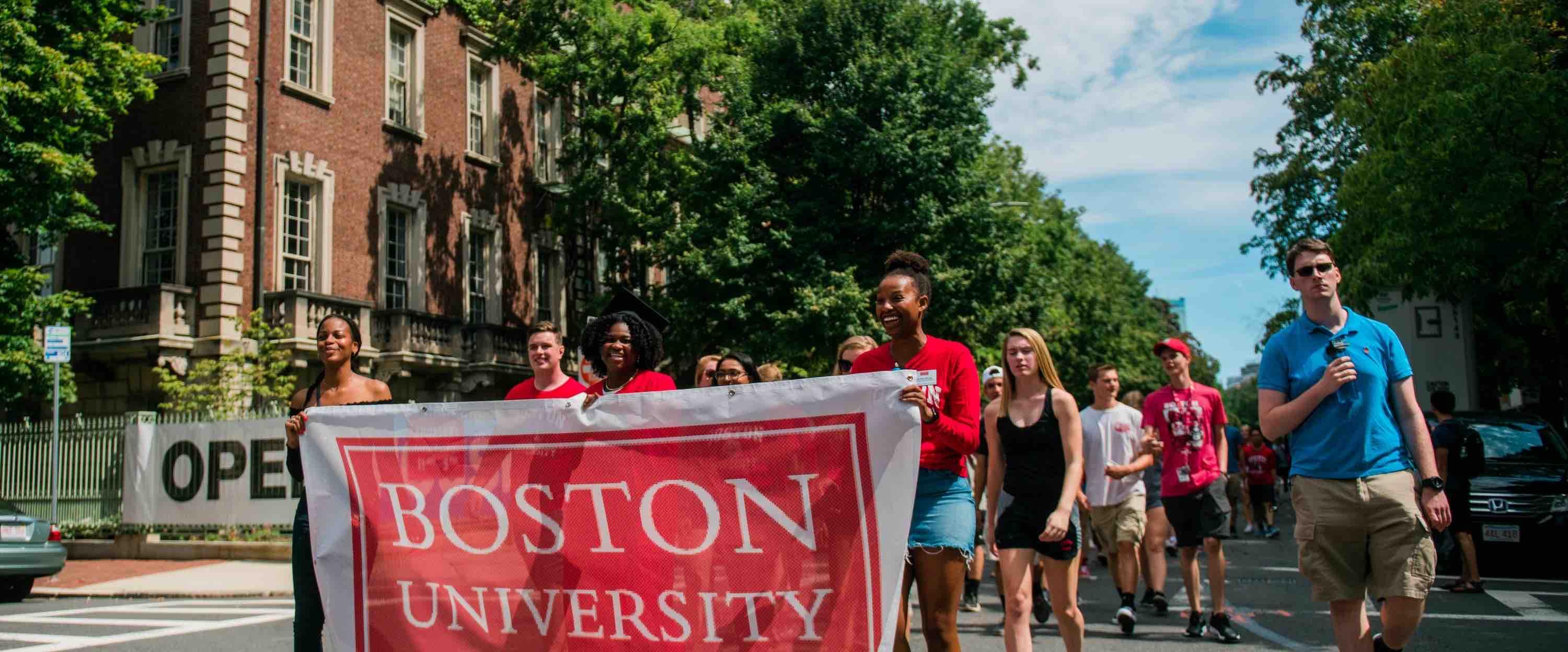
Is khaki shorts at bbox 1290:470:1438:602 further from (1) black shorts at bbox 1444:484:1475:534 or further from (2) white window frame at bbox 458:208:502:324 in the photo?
(2) white window frame at bbox 458:208:502:324

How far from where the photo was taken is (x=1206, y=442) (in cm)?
900

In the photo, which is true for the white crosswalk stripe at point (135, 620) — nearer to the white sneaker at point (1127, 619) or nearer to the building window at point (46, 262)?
the white sneaker at point (1127, 619)

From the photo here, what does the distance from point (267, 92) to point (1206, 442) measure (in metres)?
19.5

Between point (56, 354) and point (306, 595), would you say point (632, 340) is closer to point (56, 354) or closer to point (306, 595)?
point (306, 595)

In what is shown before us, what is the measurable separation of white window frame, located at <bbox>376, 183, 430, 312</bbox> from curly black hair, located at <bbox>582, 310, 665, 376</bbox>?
21.2 metres

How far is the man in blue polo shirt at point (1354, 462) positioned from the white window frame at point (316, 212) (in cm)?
2126

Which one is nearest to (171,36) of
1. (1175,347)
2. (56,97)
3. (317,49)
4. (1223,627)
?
(317,49)

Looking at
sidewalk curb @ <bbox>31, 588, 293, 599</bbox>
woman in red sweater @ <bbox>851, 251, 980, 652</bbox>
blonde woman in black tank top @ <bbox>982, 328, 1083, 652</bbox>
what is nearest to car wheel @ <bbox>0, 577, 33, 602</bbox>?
sidewalk curb @ <bbox>31, 588, 293, 599</bbox>

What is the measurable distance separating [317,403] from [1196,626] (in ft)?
19.4

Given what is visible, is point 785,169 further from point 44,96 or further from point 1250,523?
point 44,96

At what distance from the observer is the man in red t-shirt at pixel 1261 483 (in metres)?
21.6

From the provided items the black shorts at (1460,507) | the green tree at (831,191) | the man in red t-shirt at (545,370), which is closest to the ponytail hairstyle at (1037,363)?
the man in red t-shirt at (545,370)

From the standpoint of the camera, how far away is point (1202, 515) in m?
8.83

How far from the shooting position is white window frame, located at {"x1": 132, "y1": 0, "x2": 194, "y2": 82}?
76.2 ft
